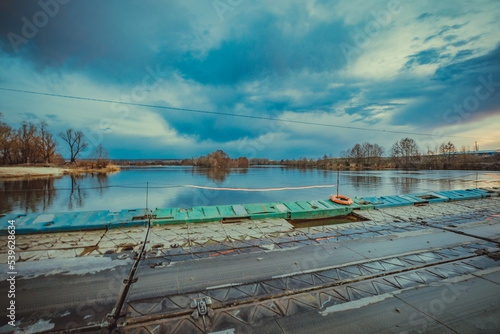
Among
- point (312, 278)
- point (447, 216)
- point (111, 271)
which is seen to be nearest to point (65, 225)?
point (111, 271)

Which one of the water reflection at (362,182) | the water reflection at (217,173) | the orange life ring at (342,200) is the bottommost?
the water reflection at (362,182)

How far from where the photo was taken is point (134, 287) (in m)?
3.69

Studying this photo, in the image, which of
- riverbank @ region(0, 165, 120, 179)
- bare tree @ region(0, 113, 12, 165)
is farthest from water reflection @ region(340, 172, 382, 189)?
bare tree @ region(0, 113, 12, 165)

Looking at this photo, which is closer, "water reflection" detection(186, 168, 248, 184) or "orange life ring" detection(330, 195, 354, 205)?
"orange life ring" detection(330, 195, 354, 205)

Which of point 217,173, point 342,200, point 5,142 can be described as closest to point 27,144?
point 5,142

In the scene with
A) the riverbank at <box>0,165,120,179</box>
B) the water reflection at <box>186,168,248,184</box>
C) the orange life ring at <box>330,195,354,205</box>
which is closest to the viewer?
the orange life ring at <box>330,195,354,205</box>

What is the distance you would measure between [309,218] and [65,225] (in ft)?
27.9

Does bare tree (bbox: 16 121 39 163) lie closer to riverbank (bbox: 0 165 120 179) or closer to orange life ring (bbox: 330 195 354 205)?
riverbank (bbox: 0 165 120 179)

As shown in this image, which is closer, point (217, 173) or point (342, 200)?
point (342, 200)

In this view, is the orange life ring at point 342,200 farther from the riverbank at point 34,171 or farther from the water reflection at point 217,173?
the riverbank at point 34,171

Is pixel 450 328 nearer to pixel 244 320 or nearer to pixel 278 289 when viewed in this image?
pixel 278 289

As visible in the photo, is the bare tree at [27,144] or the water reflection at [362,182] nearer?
the water reflection at [362,182]

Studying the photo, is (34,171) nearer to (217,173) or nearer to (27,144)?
(27,144)

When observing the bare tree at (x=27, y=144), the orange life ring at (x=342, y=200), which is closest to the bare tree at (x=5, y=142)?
the bare tree at (x=27, y=144)
